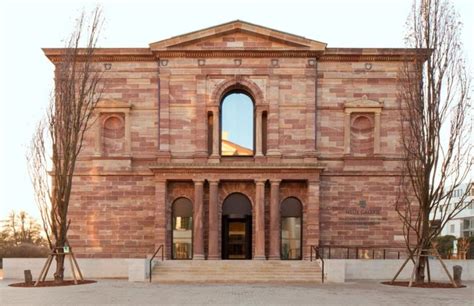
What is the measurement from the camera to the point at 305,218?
101 feet

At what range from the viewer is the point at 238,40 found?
31438 millimetres

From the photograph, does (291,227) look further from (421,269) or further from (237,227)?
(421,269)

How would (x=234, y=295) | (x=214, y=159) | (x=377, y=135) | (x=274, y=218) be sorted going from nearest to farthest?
(x=234, y=295), (x=274, y=218), (x=214, y=159), (x=377, y=135)

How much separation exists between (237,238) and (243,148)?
15.6 ft

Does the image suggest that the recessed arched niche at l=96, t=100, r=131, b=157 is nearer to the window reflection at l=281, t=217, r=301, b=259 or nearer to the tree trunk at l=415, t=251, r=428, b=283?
the window reflection at l=281, t=217, r=301, b=259

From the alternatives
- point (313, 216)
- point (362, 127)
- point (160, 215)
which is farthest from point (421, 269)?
point (160, 215)

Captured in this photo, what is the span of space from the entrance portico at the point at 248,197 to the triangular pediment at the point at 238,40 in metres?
6.19

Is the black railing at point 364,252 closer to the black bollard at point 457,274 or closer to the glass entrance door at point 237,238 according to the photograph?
the glass entrance door at point 237,238

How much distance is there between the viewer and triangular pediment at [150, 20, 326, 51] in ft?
102

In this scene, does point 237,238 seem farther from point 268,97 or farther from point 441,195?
point 441,195

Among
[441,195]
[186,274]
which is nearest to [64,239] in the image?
[186,274]


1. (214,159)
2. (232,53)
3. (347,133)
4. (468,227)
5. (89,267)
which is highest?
(232,53)

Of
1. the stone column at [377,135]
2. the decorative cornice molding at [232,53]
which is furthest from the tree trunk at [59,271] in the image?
the stone column at [377,135]

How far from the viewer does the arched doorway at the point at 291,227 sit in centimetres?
3114
